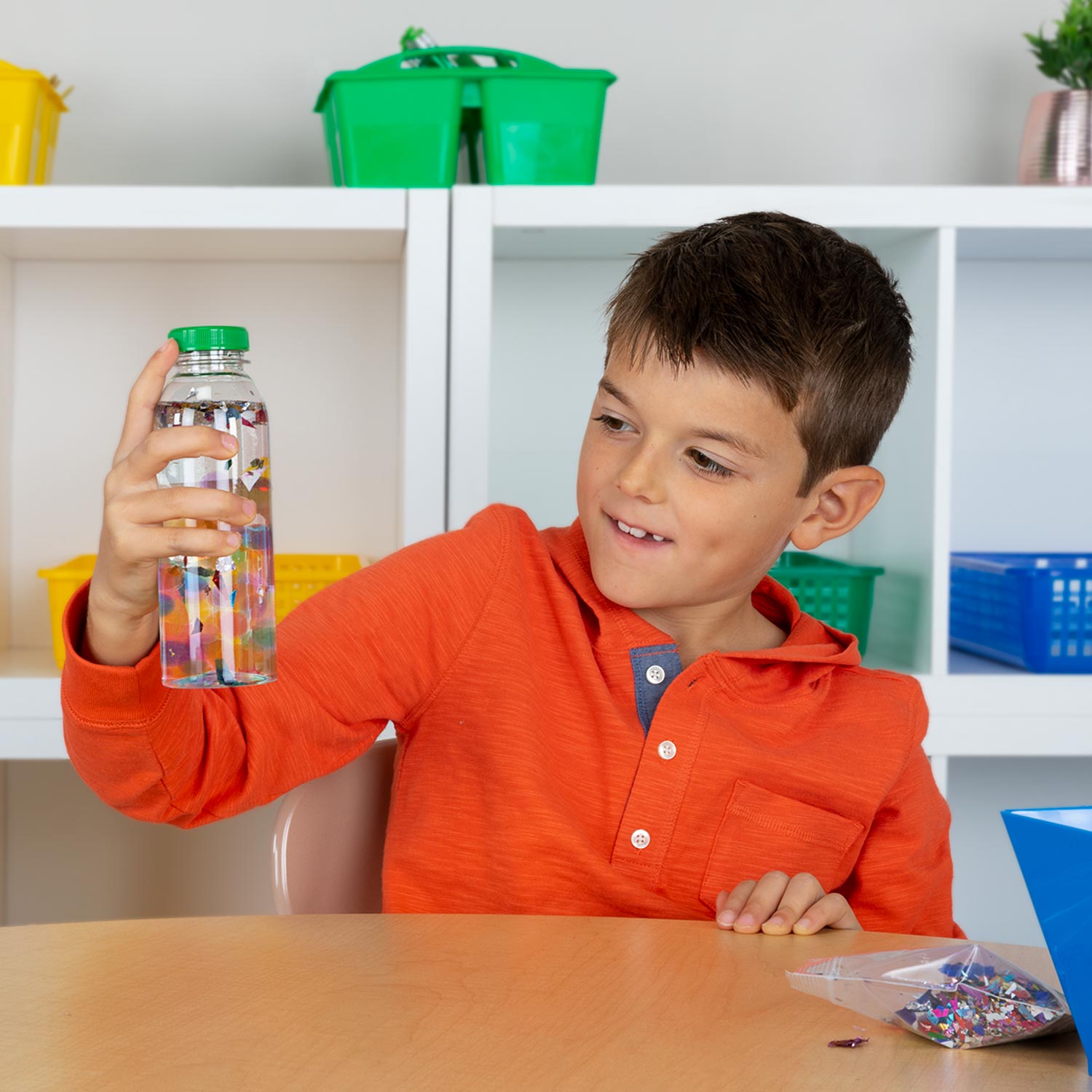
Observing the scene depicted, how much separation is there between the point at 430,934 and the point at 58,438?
1.45 m

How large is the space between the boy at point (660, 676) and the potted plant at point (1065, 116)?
2.79 ft

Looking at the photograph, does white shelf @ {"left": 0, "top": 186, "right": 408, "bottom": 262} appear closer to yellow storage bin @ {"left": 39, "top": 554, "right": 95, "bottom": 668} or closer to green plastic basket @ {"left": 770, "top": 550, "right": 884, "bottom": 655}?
yellow storage bin @ {"left": 39, "top": 554, "right": 95, "bottom": 668}

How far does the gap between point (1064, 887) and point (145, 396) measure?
0.51 meters

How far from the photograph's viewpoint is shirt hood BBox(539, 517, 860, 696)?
1006mm

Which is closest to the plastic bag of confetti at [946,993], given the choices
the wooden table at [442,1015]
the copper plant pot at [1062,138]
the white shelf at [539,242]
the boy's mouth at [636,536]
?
the wooden table at [442,1015]

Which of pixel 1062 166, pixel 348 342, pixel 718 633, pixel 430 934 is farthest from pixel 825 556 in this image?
pixel 430 934

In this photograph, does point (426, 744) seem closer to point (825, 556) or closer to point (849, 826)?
point (849, 826)

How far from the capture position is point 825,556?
200cm

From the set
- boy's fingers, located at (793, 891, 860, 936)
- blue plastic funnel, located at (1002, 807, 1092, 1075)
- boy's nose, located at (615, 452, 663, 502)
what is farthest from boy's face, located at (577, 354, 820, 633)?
blue plastic funnel, located at (1002, 807, 1092, 1075)

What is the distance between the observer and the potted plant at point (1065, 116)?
5.68 ft

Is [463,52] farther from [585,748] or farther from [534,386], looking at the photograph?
[585,748]

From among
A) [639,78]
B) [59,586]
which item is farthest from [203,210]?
[639,78]

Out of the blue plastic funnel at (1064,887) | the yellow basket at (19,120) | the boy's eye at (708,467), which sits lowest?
the blue plastic funnel at (1064,887)

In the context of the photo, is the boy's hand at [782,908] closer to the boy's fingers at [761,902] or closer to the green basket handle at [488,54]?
the boy's fingers at [761,902]
